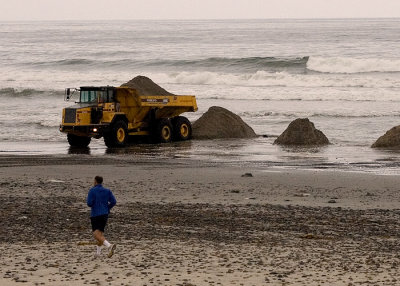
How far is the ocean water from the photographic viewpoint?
→ 2566 centimetres

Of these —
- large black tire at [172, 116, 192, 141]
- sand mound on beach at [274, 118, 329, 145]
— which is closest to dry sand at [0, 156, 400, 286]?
sand mound on beach at [274, 118, 329, 145]

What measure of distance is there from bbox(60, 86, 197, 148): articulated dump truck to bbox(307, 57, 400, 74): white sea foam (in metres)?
39.2

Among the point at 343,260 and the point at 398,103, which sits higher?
the point at 398,103

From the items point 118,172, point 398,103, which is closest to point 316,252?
point 118,172

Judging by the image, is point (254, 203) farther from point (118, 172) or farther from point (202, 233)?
point (118, 172)

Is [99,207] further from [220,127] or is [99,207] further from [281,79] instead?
[281,79]

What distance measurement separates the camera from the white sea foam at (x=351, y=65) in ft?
223

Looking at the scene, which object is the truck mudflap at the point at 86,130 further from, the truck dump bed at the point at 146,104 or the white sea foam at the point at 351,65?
the white sea foam at the point at 351,65

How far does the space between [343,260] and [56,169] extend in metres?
10.8

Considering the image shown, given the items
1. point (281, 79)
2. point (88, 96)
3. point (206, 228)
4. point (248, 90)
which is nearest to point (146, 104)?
point (88, 96)

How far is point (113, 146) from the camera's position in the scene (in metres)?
27.4

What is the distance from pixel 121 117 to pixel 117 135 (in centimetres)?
89

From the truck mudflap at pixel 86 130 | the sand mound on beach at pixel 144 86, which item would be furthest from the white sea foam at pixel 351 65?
the truck mudflap at pixel 86 130

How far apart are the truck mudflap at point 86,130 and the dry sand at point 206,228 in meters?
6.32
